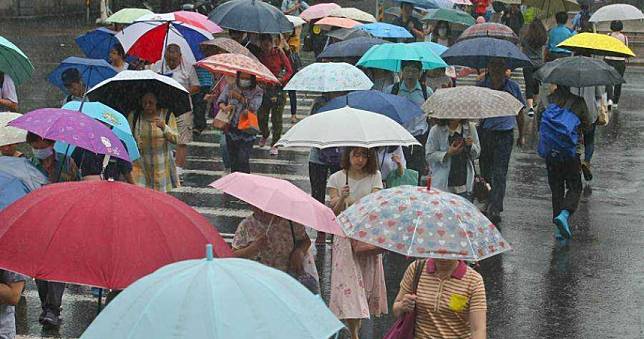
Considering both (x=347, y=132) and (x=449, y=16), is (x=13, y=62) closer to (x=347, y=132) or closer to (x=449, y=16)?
(x=347, y=132)

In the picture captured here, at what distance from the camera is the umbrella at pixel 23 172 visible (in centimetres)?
811

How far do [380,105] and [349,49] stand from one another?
5.13 meters

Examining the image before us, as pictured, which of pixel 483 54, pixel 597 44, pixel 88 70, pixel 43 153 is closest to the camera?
pixel 43 153

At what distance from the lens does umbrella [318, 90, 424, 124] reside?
40.4ft

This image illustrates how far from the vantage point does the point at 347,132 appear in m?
10.1

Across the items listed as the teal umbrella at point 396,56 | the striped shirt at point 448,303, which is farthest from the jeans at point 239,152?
the striped shirt at point 448,303

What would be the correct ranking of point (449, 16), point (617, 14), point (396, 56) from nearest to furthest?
point (396, 56) → point (449, 16) → point (617, 14)

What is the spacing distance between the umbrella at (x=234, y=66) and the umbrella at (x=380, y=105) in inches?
86.1

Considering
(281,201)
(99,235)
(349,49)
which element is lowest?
(349,49)

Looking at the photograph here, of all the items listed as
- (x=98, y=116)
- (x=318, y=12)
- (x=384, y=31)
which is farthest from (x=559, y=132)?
(x=318, y=12)

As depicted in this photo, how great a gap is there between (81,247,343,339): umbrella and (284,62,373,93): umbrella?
9094 mm

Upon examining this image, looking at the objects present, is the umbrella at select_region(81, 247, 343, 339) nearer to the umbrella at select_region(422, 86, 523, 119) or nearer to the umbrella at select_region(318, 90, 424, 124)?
the umbrella at select_region(318, 90, 424, 124)

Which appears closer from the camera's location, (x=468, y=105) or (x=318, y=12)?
(x=468, y=105)

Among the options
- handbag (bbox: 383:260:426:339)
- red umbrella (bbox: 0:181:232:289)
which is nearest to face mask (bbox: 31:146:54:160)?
red umbrella (bbox: 0:181:232:289)
